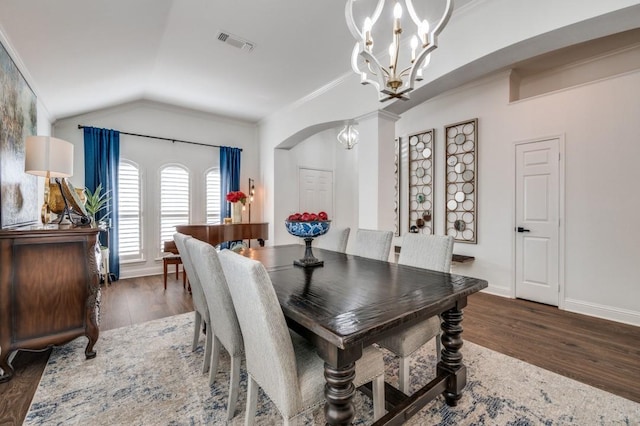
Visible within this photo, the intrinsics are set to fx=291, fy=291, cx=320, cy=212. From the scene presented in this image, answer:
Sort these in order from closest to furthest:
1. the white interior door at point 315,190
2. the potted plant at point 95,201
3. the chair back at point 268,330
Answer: the chair back at point 268,330 < the potted plant at point 95,201 < the white interior door at point 315,190

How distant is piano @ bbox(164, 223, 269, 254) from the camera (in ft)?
14.5

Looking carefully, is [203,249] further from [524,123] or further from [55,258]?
[524,123]

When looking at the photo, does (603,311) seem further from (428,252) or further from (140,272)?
(140,272)

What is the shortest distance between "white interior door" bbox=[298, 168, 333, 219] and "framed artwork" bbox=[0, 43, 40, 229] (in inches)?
168

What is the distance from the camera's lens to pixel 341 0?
8.56ft

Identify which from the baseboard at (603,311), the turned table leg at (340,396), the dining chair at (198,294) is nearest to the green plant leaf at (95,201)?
the dining chair at (198,294)

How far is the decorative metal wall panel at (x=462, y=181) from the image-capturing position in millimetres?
4426

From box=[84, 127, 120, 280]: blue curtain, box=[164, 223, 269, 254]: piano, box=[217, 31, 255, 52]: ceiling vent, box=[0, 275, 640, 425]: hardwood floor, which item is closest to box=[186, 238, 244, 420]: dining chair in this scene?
box=[0, 275, 640, 425]: hardwood floor

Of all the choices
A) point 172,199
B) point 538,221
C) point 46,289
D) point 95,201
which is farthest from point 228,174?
point 538,221

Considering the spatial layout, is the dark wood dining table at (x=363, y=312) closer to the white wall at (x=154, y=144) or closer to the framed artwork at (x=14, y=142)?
the framed artwork at (x=14, y=142)

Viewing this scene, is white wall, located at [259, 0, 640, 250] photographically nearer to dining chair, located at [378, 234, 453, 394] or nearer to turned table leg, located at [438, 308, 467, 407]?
dining chair, located at [378, 234, 453, 394]

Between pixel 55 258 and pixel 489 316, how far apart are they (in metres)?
4.30

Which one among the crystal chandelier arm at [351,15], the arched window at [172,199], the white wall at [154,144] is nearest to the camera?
the crystal chandelier arm at [351,15]

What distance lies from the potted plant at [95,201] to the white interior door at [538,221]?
19.8ft
